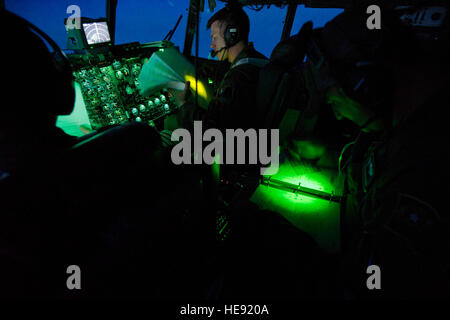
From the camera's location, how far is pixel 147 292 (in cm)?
76

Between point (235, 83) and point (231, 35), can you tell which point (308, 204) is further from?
point (231, 35)

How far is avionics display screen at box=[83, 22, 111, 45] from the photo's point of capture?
1.93 meters

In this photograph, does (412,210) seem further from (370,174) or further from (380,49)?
(380,49)

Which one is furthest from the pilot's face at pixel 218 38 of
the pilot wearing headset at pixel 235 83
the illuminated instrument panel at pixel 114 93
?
the illuminated instrument panel at pixel 114 93

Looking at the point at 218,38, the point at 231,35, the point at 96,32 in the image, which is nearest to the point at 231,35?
the point at 231,35

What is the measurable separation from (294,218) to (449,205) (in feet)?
2.15

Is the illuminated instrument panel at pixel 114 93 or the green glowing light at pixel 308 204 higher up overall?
the illuminated instrument panel at pixel 114 93

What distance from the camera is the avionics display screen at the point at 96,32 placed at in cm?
193

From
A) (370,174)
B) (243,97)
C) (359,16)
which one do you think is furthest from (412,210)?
(243,97)

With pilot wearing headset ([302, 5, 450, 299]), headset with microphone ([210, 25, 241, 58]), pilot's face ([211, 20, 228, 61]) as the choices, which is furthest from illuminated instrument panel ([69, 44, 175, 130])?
pilot wearing headset ([302, 5, 450, 299])

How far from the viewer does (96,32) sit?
6.53 ft

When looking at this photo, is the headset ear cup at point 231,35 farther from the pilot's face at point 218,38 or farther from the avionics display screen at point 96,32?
the avionics display screen at point 96,32

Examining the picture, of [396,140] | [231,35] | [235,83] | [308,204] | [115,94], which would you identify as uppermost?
[231,35]

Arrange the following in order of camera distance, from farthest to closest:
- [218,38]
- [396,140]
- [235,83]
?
[218,38] < [235,83] < [396,140]
